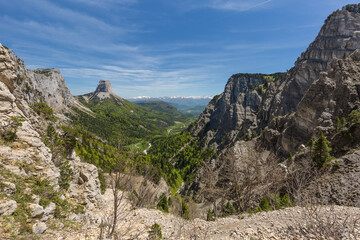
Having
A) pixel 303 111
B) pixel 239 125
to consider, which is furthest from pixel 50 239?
pixel 239 125

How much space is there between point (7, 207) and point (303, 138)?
5664 cm

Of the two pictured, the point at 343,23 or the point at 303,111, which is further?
the point at 343,23

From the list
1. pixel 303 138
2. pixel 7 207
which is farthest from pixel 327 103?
pixel 7 207

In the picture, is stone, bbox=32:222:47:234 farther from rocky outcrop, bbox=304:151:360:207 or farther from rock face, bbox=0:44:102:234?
rocky outcrop, bbox=304:151:360:207

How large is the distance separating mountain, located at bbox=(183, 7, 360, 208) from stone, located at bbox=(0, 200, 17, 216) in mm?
16429

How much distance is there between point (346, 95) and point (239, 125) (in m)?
88.6

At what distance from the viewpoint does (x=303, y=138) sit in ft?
142

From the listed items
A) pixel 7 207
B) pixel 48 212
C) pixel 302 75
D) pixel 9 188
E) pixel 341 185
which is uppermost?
pixel 302 75

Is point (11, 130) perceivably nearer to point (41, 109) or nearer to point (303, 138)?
point (41, 109)

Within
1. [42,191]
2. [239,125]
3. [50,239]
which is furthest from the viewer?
[239,125]

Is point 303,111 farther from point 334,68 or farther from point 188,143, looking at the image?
point 188,143

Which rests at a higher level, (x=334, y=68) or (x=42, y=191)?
A: (x=334, y=68)

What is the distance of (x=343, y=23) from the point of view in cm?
9538

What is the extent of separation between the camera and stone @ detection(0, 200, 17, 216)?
27.2ft
